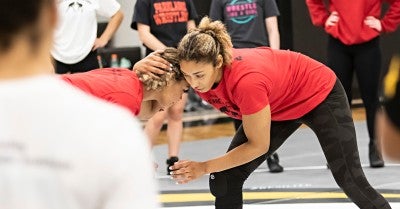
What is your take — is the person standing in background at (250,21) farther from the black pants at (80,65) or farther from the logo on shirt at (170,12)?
the black pants at (80,65)

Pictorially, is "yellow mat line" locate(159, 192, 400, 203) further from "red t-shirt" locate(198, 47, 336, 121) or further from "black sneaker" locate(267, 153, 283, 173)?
"red t-shirt" locate(198, 47, 336, 121)

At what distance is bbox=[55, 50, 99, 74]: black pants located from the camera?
5.96 meters

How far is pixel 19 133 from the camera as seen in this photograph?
44.5 inches

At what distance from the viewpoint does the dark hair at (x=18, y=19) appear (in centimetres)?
111

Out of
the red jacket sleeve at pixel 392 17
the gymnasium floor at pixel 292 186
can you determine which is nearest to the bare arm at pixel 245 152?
the gymnasium floor at pixel 292 186

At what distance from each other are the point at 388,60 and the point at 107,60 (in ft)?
11.1

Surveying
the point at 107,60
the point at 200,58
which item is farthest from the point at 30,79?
the point at 107,60

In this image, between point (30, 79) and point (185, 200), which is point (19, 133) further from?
point (185, 200)

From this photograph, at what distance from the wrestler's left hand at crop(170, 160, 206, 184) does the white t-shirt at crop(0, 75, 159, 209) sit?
2.28 metres

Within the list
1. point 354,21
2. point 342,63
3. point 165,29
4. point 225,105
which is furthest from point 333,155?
point 165,29

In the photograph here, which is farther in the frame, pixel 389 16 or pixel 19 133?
pixel 389 16

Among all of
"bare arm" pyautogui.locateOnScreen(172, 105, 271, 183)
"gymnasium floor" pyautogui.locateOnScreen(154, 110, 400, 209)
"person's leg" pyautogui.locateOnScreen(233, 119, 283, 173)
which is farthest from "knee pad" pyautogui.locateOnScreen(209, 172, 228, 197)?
"person's leg" pyautogui.locateOnScreen(233, 119, 283, 173)

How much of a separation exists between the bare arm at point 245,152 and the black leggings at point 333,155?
0.21 metres

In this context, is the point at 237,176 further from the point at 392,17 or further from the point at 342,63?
the point at 392,17
